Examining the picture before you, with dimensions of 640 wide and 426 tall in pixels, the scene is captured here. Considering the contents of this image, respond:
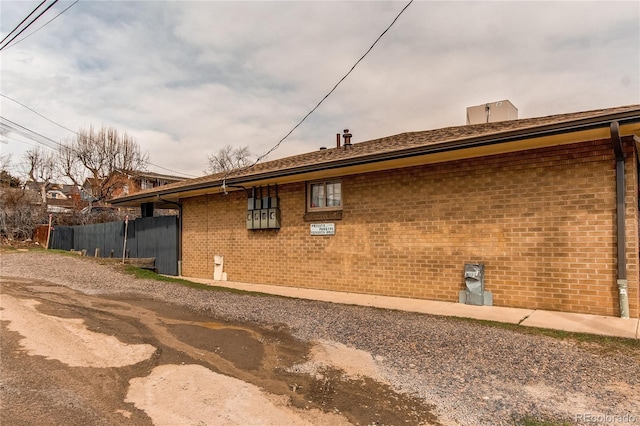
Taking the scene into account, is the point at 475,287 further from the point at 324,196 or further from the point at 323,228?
the point at 324,196

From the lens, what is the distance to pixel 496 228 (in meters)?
7.69

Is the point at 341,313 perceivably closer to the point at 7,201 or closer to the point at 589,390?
the point at 589,390

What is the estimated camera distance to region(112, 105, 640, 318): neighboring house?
6.50 m

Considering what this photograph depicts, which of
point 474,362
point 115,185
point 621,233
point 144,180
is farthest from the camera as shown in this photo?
point 144,180

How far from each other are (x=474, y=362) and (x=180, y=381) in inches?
128

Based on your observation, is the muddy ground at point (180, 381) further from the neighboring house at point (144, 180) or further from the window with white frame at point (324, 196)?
the neighboring house at point (144, 180)

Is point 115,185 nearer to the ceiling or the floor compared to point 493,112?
nearer to the ceiling

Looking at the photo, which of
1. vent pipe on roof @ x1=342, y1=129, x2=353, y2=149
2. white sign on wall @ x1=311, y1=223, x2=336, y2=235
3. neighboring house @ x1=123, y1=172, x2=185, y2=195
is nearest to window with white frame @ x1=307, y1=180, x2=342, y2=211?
white sign on wall @ x1=311, y1=223, x2=336, y2=235

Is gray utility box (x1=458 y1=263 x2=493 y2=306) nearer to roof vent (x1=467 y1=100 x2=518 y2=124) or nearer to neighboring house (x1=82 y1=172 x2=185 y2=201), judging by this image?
roof vent (x1=467 y1=100 x2=518 y2=124)

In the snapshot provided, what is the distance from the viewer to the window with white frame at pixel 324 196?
10.3m

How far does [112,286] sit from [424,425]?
9803mm

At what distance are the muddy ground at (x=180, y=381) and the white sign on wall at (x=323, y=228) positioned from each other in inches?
169

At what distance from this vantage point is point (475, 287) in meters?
7.80

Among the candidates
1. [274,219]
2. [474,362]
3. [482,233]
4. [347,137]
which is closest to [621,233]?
[482,233]
